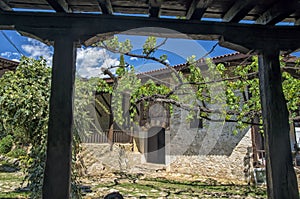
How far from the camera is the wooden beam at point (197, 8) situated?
5.66 feet

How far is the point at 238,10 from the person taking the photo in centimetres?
182

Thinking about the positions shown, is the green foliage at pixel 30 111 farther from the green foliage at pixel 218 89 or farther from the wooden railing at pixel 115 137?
the wooden railing at pixel 115 137

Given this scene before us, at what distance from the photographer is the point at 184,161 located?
32.4 ft

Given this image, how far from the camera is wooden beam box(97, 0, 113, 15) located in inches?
68.5

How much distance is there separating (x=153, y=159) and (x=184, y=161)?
245 cm

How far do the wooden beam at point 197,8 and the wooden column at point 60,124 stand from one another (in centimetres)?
100

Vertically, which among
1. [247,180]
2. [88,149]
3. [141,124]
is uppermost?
[141,124]

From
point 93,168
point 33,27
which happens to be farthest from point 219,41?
point 93,168

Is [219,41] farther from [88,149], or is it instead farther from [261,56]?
[88,149]

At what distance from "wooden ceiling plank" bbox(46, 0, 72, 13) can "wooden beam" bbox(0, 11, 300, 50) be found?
0.04 metres

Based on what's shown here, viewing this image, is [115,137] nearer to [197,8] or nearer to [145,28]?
[145,28]

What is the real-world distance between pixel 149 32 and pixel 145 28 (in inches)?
2.4

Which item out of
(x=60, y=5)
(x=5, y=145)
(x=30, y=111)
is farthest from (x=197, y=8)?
(x=5, y=145)

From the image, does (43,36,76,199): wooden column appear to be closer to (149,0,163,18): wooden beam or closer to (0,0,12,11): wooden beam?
(0,0,12,11): wooden beam
